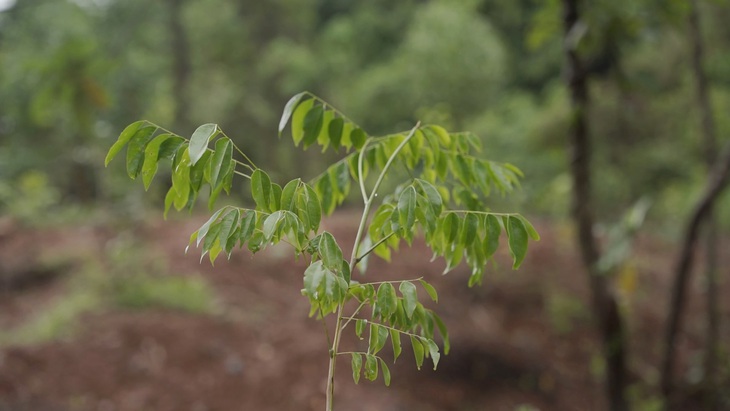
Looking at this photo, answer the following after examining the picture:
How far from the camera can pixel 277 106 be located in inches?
581

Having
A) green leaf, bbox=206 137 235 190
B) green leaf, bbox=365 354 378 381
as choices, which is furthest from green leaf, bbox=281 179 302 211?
green leaf, bbox=365 354 378 381

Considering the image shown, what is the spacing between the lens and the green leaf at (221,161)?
111 cm

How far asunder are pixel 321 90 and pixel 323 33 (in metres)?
4.08

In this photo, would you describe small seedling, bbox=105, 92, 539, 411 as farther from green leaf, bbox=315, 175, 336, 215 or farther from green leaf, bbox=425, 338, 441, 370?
green leaf, bbox=315, 175, 336, 215

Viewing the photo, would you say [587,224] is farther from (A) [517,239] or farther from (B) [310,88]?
(B) [310,88]

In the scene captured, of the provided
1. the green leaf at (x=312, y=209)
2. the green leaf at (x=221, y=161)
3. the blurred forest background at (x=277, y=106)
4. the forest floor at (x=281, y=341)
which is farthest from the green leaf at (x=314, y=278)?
the blurred forest background at (x=277, y=106)

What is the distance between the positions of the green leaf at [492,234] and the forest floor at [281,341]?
299cm

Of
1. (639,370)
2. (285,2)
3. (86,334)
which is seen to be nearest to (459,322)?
(639,370)

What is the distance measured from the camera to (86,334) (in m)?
4.32

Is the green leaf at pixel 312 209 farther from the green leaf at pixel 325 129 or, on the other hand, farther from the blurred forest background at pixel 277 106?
the blurred forest background at pixel 277 106

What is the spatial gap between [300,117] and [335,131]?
0.09m

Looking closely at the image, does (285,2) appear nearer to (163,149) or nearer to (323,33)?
(323,33)

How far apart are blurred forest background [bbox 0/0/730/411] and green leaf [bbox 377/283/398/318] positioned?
11.2ft

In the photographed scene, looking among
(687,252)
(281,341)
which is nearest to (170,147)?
(687,252)
